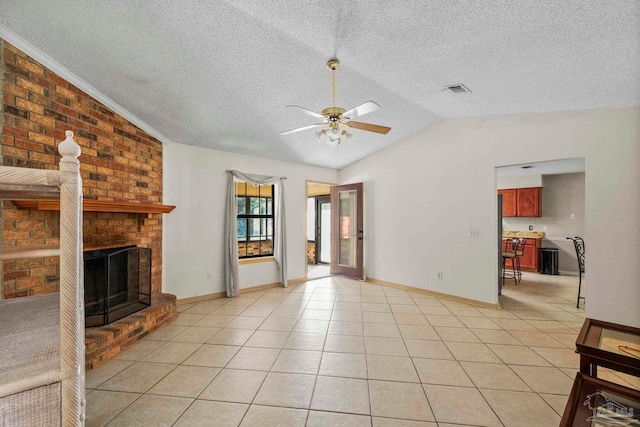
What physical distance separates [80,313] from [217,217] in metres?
3.82

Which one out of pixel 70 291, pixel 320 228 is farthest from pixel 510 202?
pixel 70 291

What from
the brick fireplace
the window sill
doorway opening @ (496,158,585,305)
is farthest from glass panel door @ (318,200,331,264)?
the brick fireplace

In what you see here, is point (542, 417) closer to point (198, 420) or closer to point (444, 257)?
point (198, 420)

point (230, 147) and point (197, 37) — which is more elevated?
point (197, 37)

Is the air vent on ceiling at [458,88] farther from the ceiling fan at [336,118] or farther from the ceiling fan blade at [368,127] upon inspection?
the ceiling fan at [336,118]

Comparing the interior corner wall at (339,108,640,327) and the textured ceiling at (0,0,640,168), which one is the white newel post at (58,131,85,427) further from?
the interior corner wall at (339,108,640,327)

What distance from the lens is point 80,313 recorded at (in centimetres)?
86

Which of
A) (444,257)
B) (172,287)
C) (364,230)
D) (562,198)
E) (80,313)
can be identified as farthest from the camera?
(562,198)

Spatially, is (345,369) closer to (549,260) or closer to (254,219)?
(254,219)

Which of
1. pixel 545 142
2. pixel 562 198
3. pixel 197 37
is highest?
pixel 197 37

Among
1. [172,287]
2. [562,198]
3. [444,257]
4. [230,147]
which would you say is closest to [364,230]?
[444,257]

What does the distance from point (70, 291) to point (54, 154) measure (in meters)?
2.34

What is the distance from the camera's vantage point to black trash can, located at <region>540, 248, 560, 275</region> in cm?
643

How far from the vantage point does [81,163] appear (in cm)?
267
